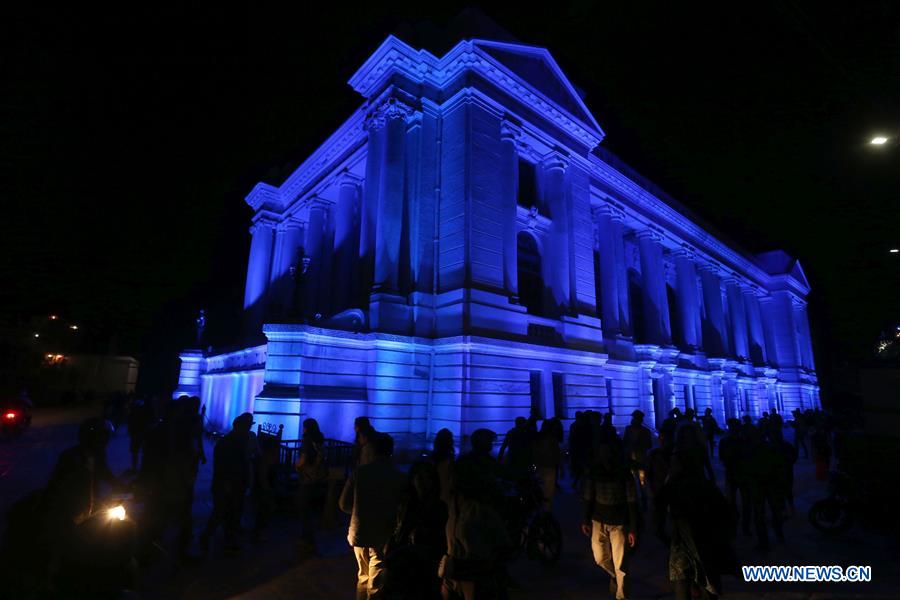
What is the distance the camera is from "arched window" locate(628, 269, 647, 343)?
26.7 meters

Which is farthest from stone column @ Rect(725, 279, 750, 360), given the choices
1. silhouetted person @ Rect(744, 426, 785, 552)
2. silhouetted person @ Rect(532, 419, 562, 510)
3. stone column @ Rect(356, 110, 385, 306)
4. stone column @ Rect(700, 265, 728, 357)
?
silhouetted person @ Rect(532, 419, 562, 510)

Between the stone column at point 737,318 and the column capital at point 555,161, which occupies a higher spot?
the column capital at point 555,161

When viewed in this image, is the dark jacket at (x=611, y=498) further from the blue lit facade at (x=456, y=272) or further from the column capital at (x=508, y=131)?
the column capital at (x=508, y=131)

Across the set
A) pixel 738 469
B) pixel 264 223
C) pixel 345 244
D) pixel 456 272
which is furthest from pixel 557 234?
pixel 264 223

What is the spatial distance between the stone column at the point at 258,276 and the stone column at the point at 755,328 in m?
40.6

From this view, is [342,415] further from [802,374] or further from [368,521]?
[802,374]

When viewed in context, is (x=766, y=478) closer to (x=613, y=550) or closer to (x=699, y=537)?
(x=613, y=550)

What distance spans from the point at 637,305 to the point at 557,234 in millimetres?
12154

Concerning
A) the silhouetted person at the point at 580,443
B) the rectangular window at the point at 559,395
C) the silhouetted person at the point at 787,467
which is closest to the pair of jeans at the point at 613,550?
the silhouetted person at the point at 787,467

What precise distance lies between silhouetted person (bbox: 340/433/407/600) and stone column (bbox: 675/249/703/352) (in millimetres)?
29528

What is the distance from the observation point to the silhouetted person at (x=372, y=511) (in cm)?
404

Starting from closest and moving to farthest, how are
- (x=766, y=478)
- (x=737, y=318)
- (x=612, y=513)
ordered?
(x=612, y=513)
(x=766, y=478)
(x=737, y=318)

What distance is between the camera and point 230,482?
6105mm

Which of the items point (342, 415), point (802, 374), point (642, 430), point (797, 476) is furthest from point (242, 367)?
point (802, 374)
